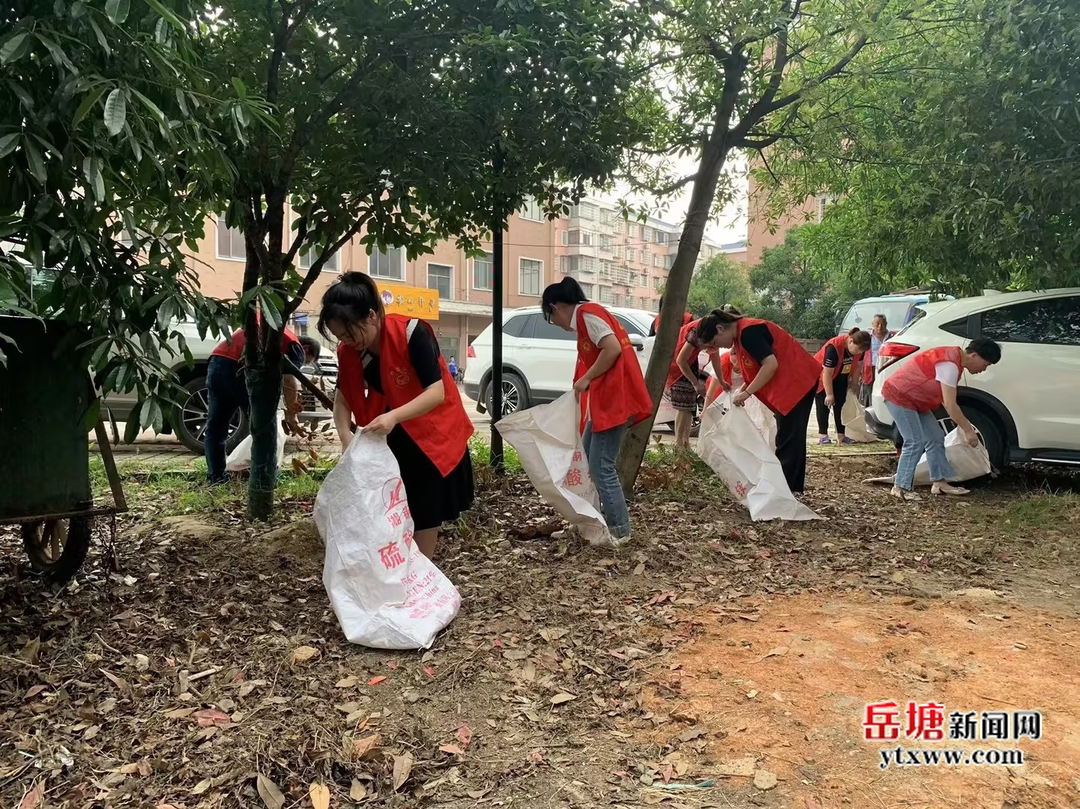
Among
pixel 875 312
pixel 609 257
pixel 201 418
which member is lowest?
pixel 201 418

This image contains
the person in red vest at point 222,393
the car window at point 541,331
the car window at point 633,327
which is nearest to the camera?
the person in red vest at point 222,393

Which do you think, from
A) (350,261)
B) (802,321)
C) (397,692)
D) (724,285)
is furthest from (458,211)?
(724,285)

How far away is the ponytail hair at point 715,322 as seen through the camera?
5000mm

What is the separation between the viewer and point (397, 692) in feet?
8.70

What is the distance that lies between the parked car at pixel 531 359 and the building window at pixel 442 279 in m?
20.0

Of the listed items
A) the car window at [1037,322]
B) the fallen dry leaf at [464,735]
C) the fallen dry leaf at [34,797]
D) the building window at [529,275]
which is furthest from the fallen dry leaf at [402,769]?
the building window at [529,275]

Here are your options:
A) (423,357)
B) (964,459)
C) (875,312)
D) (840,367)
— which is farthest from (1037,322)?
(875,312)

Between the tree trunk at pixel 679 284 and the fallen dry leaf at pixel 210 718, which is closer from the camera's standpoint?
the fallen dry leaf at pixel 210 718

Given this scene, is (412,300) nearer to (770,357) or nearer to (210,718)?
(770,357)

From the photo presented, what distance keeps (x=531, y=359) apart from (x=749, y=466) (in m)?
5.80

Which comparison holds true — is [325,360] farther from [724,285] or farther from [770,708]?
[724,285]

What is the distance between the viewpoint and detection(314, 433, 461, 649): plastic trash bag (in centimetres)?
291

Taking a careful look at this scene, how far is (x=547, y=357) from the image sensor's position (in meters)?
10.4

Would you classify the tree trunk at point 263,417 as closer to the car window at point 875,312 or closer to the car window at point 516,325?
the car window at point 516,325
